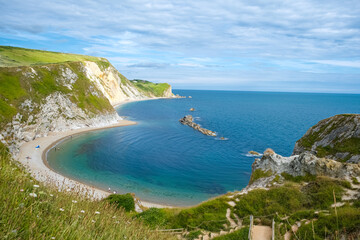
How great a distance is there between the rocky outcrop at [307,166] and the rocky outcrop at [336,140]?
6691 millimetres

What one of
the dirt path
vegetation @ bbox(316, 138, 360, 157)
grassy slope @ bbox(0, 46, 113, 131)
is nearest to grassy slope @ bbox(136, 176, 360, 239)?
the dirt path

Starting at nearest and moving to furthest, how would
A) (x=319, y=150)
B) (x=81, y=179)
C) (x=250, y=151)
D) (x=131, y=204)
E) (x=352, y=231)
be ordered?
(x=352, y=231), (x=131, y=204), (x=319, y=150), (x=81, y=179), (x=250, y=151)

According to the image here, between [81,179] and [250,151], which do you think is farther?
[250,151]

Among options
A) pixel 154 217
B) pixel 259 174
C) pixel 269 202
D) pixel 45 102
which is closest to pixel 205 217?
pixel 154 217

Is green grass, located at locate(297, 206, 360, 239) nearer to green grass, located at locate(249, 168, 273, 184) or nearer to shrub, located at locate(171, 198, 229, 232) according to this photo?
shrub, located at locate(171, 198, 229, 232)

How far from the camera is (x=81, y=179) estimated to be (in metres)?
45.5

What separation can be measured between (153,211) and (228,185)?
29.2 metres

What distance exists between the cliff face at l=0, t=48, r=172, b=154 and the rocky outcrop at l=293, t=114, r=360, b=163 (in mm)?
63944

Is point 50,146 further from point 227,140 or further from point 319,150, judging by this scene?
point 319,150

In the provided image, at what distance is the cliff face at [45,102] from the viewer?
62094 millimetres

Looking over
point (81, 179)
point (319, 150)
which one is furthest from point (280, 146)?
point (81, 179)

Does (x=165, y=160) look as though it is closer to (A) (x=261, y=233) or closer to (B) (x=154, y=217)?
(B) (x=154, y=217)

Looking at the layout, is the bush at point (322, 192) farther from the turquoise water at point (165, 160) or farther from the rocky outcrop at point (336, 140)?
the turquoise water at point (165, 160)

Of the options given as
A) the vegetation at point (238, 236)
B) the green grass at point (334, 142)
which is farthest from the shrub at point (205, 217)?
the green grass at point (334, 142)
